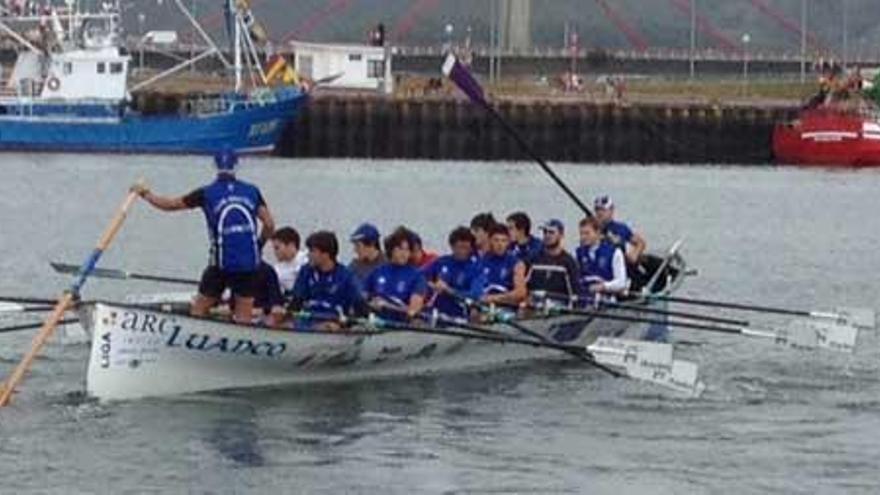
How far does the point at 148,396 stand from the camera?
25.0 meters

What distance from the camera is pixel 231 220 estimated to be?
81.9 feet

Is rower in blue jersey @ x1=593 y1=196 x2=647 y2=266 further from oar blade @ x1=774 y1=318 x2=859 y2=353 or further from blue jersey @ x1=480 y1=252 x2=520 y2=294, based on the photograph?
blue jersey @ x1=480 y1=252 x2=520 y2=294

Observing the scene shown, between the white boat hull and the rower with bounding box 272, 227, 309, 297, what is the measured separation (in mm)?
736

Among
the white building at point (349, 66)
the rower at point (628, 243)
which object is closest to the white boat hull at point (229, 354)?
the rower at point (628, 243)

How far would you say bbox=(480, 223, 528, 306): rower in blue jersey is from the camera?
1105 inches

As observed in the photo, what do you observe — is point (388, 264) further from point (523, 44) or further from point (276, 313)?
point (523, 44)

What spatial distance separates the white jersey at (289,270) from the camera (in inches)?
1052

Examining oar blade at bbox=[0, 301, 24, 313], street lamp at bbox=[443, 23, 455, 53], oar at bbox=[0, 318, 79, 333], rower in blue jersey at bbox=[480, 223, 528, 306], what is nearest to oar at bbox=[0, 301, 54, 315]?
oar blade at bbox=[0, 301, 24, 313]

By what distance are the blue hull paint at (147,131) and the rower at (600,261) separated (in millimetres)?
57409

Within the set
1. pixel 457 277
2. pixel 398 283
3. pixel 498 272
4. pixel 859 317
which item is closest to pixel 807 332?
pixel 859 317

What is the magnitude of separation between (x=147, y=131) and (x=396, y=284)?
62.0m

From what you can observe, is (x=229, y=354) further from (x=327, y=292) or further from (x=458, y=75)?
(x=458, y=75)

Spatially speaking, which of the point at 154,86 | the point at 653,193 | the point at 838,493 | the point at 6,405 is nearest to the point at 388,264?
the point at 6,405

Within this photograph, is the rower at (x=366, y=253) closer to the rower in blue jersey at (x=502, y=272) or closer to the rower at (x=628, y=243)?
the rower in blue jersey at (x=502, y=272)
